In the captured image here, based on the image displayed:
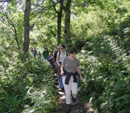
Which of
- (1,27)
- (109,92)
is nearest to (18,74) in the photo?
(109,92)

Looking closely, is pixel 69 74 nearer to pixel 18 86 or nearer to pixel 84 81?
pixel 84 81

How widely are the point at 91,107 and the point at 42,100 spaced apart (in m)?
1.81

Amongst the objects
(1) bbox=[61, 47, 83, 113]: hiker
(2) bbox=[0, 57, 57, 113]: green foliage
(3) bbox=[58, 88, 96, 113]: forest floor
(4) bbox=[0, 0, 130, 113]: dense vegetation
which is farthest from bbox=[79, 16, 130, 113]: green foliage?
(2) bbox=[0, 57, 57, 113]: green foliage

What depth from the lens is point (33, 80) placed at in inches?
263

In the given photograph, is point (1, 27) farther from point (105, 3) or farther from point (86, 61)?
point (86, 61)

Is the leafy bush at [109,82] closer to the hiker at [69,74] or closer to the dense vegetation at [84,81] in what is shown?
the dense vegetation at [84,81]

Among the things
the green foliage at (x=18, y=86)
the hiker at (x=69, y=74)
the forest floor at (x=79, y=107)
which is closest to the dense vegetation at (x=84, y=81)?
the green foliage at (x=18, y=86)

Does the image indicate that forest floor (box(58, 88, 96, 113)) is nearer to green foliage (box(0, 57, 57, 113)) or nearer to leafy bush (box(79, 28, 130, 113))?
leafy bush (box(79, 28, 130, 113))

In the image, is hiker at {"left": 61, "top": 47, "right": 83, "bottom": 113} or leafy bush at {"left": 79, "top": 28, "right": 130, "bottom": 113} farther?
hiker at {"left": 61, "top": 47, "right": 83, "bottom": 113}

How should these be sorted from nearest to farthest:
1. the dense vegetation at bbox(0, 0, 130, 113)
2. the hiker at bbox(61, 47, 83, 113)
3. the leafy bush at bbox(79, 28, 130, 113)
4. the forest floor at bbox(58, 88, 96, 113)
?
the leafy bush at bbox(79, 28, 130, 113), the dense vegetation at bbox(0, 0, 130, 113), the hiker at bbox(61, 47, 83, 113), the forest floor at bbox(58, 88, 96, 113)

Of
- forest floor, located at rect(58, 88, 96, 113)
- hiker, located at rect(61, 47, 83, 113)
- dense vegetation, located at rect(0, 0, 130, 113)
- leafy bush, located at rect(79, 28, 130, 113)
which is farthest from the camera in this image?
forest floor, located at rect(58, 88, 96, 113)

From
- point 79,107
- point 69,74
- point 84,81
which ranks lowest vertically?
point 79,107

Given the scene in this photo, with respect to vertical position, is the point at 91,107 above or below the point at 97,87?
below

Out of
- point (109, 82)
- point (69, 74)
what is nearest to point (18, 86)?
point (69, 74)
